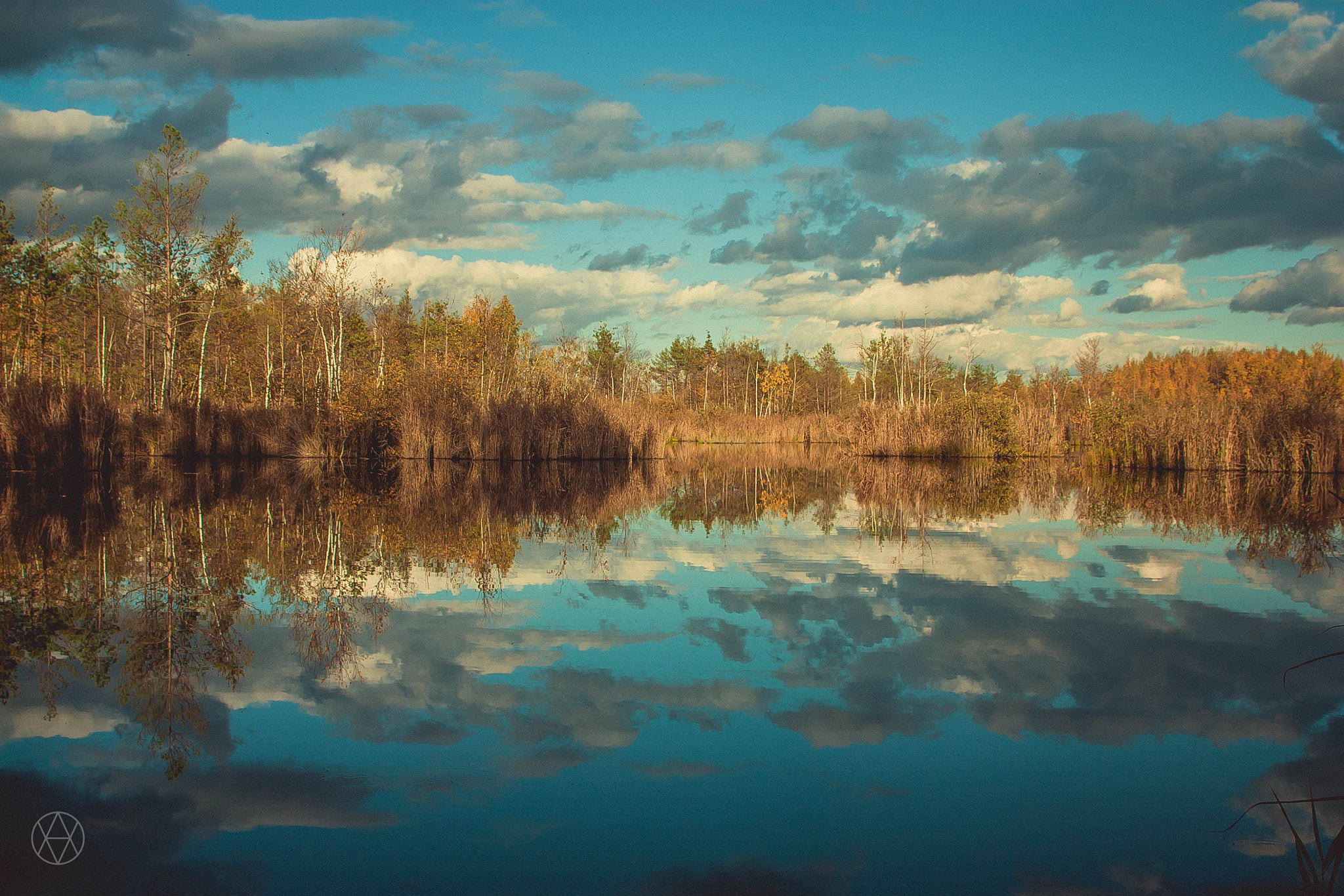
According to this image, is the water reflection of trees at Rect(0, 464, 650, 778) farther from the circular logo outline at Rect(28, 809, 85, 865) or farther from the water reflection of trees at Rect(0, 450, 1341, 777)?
the circular logo outline at Rect(28, 809, 85, 865)

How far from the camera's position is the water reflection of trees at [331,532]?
4.12 meters

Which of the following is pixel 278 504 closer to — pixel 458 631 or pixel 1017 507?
pixel 458 631

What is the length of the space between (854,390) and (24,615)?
65459 millimetres

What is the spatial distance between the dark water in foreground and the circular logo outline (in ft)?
0.10

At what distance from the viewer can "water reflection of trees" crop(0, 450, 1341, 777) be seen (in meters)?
4.12

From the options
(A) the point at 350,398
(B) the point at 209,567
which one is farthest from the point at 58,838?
(A) the point at 350,398

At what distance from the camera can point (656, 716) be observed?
3.37 m

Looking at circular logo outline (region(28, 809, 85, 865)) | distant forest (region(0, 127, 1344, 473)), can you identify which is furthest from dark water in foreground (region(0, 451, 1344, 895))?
distant forest (region(0, 127, 1344, 473))

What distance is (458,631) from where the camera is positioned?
4684 mm

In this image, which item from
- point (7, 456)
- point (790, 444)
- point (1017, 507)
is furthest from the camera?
point (790, 444)

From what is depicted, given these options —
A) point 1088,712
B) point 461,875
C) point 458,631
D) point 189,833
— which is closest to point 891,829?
point 461,875

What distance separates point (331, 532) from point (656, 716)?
596 centimetres

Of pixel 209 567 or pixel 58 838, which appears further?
pixel 209 567

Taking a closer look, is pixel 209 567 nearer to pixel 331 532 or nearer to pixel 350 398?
pixel 331 532
